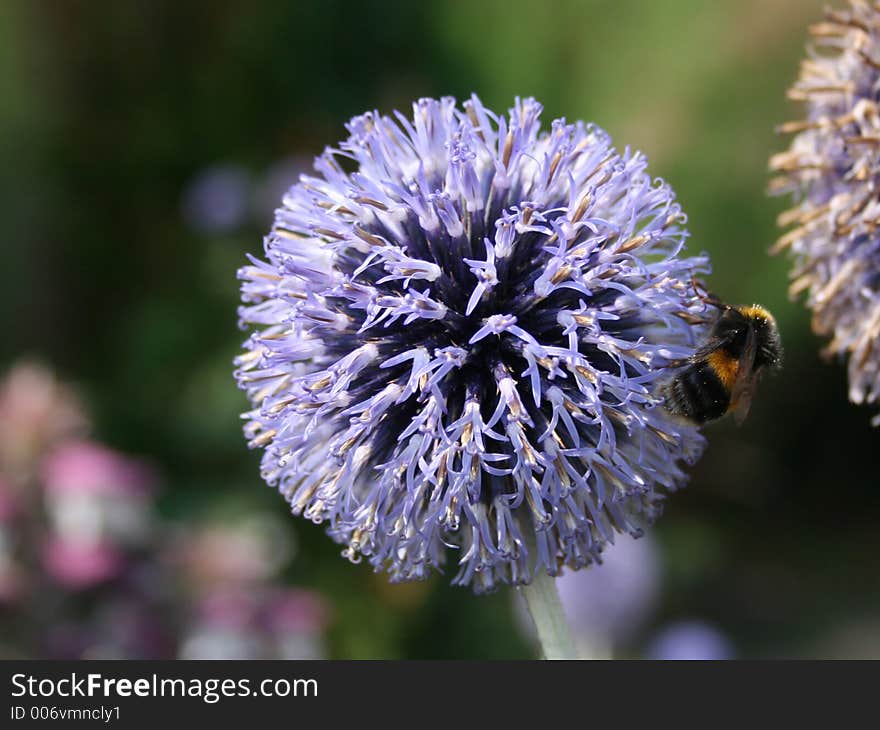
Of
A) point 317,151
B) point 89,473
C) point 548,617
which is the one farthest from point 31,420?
point 548,617

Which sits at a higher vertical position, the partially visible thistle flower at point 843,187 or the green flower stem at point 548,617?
the partially visible thistle flower at point 843,187

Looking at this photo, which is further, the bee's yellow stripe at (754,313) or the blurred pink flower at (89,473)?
the blurred pink flower at (89,473)

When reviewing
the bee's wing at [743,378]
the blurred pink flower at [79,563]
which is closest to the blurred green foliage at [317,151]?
the blurred pink flower at [79,563]

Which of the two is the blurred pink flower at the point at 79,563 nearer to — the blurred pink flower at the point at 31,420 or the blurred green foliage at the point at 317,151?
the blurred pink flower at the point at 31,420

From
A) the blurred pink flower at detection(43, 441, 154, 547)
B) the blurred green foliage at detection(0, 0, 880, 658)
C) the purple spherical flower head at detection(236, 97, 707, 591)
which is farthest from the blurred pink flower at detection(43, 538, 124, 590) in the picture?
the purple spherical flower head at detection(236, 97, 707, 591)

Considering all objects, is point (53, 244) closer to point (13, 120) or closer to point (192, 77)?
point (13, 120)

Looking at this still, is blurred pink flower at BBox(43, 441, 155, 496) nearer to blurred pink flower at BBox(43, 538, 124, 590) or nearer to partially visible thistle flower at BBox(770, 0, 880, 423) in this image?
blurred pink flower at BBox(43, 538, 124, 590)
